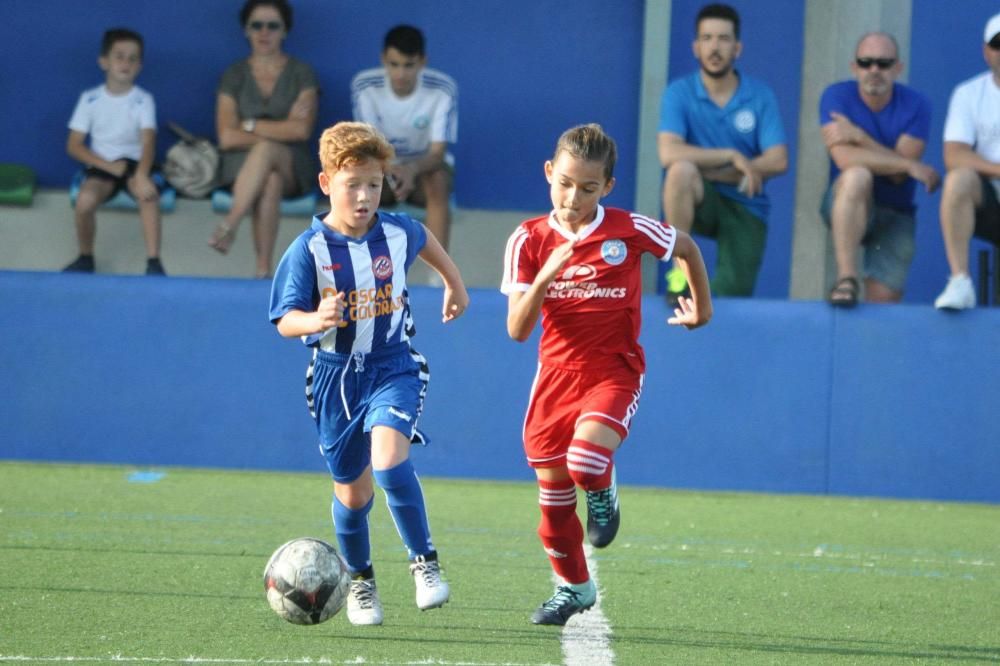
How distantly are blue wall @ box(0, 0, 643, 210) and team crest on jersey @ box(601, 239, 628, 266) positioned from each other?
21.8 feet

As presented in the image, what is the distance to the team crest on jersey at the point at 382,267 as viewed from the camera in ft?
17.4

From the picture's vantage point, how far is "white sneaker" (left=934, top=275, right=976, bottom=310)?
924 cm

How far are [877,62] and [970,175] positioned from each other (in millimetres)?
950

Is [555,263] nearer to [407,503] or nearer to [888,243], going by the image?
[407,503]

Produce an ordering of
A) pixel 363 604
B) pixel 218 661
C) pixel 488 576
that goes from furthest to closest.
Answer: pixel 488 576 → pixel 363 604 → pixel 218 661

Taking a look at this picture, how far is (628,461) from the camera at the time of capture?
9477mm

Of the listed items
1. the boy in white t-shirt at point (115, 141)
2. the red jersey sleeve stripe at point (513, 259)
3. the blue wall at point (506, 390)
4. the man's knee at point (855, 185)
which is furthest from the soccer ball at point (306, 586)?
the boy in white t-shirt at point (115, 141)

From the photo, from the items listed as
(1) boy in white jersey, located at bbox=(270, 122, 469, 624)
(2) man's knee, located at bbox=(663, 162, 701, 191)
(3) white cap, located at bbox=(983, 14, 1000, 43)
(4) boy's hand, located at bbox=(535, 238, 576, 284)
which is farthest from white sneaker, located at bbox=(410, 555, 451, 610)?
(3) white cap, located at bbox=(983, 14, 1000, 43)

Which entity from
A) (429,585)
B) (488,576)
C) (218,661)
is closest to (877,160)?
(488,576)

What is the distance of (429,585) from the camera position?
5082mm

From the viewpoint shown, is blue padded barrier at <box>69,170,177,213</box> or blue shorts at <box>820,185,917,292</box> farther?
blue padded barrier at <box>69,170,177,213</box>

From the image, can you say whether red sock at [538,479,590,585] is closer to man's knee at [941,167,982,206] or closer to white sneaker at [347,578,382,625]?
white sneaker at [347,578,382,625]

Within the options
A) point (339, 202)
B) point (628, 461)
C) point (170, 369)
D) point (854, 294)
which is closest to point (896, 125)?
point (854, 294)

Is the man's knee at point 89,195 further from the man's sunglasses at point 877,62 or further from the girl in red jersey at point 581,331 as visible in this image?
the girl in red jersey at point 581,331
